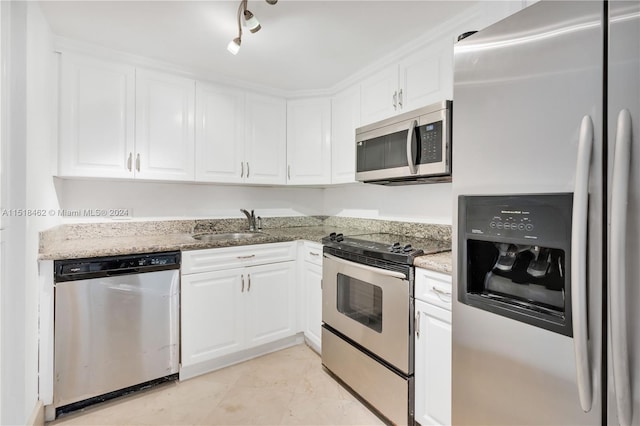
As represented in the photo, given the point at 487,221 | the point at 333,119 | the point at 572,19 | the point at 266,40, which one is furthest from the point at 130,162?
the point at 572,19

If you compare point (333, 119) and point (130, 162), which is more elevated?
point (333, 119)

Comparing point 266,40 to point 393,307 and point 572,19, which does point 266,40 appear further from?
point 393,307

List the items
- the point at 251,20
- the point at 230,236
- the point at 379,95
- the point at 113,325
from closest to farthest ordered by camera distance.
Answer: the point at 251,20 < the point at 113,325 < the point at 379,95 < the point at 230,236

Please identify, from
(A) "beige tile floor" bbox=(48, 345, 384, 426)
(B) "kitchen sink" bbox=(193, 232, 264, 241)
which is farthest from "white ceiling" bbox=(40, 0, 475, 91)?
(A) "beige tile floor" bbox=(48, 345, 384, 426)

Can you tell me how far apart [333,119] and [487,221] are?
193 cm

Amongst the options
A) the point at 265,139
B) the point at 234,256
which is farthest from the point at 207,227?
the point at 265,139

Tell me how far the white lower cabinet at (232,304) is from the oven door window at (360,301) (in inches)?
24.9

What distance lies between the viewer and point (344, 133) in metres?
2.55

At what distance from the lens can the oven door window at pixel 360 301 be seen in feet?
5.57

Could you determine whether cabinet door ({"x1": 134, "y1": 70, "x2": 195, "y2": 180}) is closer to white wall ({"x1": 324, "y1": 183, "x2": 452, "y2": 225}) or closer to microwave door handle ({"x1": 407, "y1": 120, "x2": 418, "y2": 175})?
white wall ({"x1": 324, "y1": 183, "x2": 452, "y2": 225})

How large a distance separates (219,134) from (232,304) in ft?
4.55

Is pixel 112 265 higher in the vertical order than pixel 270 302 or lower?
higher

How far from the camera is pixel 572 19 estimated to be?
849mm

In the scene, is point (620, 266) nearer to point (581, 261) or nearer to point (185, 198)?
point (581, 261)
